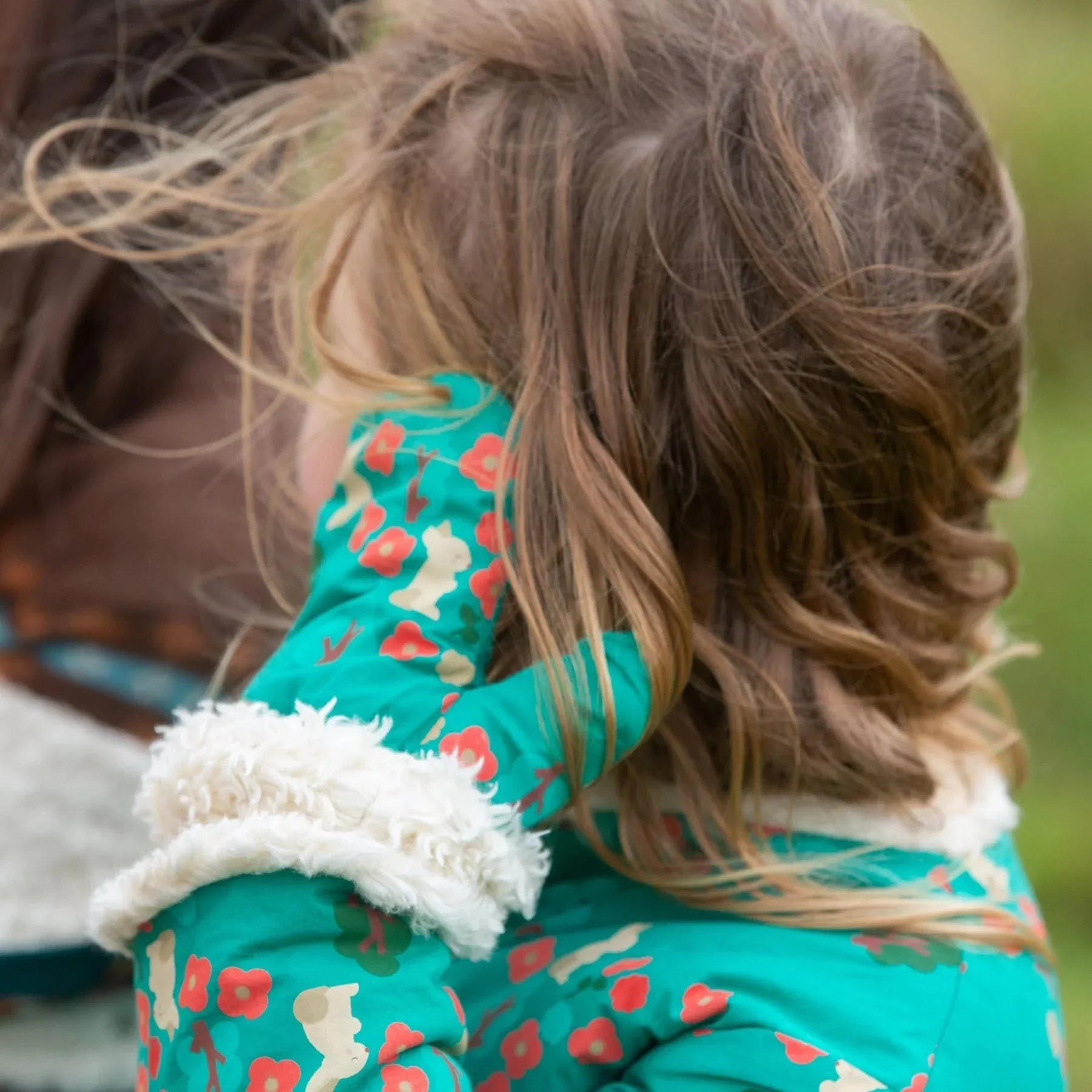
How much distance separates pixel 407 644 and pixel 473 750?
7 centimetres

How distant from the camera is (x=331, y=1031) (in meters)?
0.72

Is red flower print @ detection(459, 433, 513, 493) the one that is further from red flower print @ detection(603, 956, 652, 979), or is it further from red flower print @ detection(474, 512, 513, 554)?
red flower print @ detection(603, 956, 652, 979)

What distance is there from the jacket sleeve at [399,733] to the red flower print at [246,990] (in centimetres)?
5

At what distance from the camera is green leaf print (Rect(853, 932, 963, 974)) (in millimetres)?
894

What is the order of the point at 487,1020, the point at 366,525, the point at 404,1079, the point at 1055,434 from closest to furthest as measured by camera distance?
1. the point at 404,1079
2. the point at 366,525
3. the point at 487,1020
4. the point at 1055,434

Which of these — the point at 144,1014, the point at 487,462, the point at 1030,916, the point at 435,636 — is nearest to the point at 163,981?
the point at 144,1014

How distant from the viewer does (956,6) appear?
2.64 meters

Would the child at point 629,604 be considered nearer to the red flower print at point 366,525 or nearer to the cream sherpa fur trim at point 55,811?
the red flower print at point 366,525

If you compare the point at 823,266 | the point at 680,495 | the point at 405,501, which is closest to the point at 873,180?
the point at 823,266

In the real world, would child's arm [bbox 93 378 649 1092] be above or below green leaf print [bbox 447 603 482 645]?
below

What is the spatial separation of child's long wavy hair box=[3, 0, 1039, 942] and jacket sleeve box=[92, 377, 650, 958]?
0.03 metres

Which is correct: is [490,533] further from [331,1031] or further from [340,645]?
[331,1031]

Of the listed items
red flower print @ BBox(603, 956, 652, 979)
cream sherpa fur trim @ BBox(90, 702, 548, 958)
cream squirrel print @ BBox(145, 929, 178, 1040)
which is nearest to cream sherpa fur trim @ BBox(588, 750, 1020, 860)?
red flower print @ BBox(603, 956, 652, 979)

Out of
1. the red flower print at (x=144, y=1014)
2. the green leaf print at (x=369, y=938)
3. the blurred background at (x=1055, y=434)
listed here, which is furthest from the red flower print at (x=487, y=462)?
the blurred background at (x=1055, y=434)
